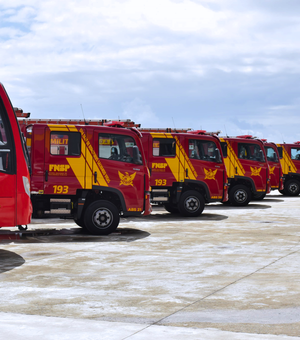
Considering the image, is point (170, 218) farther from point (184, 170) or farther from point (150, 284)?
point (150, 284)

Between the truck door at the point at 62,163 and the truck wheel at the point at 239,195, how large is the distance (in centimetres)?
975

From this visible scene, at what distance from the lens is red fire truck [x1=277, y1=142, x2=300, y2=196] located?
86.7 feet

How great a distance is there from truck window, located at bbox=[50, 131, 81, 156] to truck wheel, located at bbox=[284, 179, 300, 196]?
689 inches

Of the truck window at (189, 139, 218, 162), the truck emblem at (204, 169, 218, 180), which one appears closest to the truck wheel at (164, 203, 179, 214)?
the truck emblem at (204, 169, 218, 180)

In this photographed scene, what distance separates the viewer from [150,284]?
268 inches

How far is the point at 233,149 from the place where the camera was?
20359 mm

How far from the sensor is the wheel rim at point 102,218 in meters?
11.5

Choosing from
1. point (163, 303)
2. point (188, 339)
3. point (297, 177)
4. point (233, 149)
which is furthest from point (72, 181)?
point (297, 177)

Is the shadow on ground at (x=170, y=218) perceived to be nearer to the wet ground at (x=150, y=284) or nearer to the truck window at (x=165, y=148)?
the truck window at (x=165, y=148)

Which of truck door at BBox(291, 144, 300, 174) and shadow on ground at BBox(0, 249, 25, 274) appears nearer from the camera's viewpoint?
shadow on ground at BBox(0, 249, 25, 274)

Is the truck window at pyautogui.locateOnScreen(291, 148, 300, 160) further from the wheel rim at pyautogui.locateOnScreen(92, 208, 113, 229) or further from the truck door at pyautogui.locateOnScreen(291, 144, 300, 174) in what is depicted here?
the wheel rim at pyautogui.locateOnScreen(92, 208, 113, 229)

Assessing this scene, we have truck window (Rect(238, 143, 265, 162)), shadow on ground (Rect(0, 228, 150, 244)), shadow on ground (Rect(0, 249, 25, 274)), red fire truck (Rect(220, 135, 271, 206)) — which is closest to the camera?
shadow on ground (Rect(0, 249, 25, 274))

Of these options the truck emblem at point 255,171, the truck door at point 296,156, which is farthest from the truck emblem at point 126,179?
the truck door at point 296,156

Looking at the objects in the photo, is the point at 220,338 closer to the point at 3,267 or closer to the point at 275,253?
the point at 3,267
